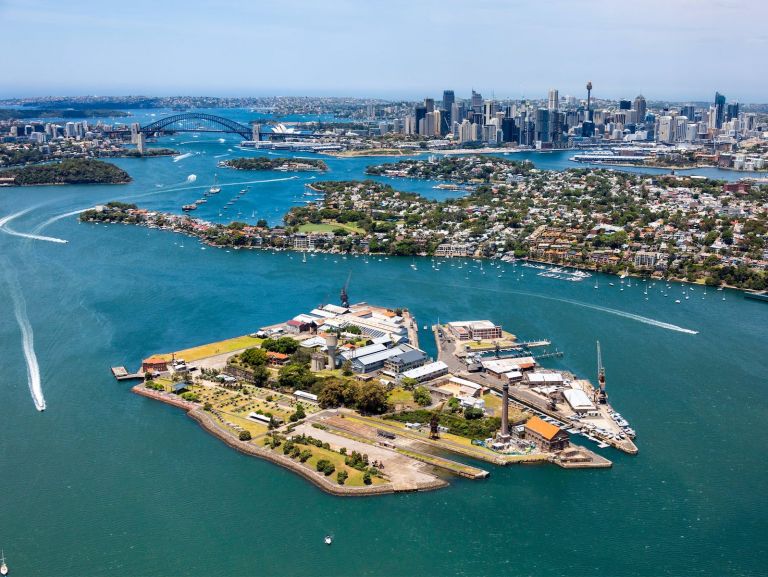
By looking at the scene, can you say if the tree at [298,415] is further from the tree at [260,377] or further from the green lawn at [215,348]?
the green lawn at [215,348]

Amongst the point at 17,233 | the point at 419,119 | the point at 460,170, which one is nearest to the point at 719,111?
the point at 419,119

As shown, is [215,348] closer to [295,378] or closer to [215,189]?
[295,378]

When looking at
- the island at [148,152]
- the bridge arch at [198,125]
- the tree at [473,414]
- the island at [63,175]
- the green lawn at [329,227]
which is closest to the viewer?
the tree at [473,414]

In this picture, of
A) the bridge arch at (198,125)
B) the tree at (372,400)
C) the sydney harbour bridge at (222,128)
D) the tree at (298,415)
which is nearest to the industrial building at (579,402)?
the tree at (372,400)

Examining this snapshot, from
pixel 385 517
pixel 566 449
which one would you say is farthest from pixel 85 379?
pixel 566 449

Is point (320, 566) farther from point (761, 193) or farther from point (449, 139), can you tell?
point (449, 139)

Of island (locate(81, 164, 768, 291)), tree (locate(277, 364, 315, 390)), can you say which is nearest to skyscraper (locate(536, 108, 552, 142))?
island (locate(81, 164, 768, 291))
